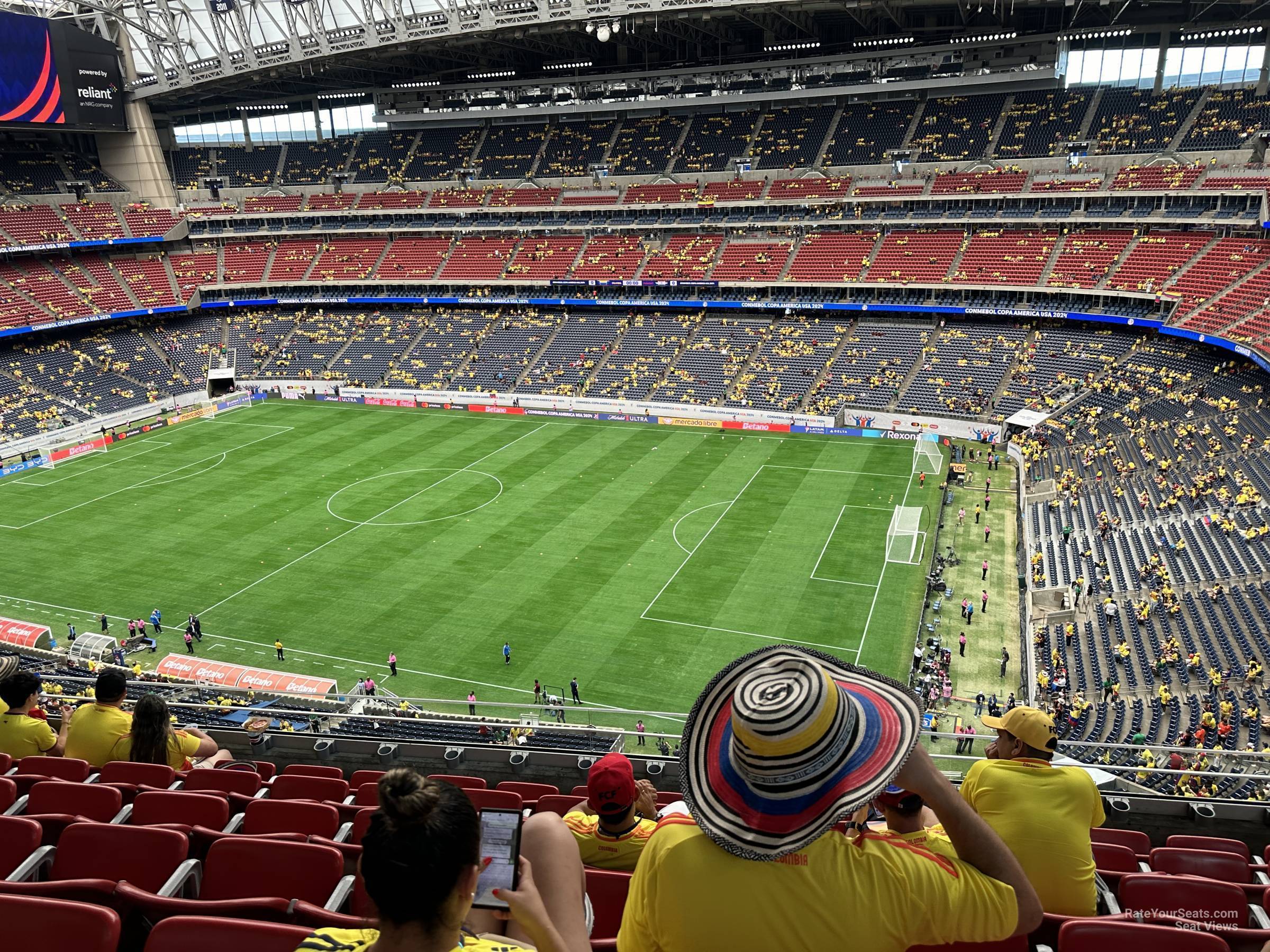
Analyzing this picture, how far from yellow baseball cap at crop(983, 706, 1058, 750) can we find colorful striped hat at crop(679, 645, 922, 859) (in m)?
2.23

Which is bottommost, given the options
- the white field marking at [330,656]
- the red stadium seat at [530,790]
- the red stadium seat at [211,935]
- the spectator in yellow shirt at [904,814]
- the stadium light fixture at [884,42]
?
the white field marking at [330,656]

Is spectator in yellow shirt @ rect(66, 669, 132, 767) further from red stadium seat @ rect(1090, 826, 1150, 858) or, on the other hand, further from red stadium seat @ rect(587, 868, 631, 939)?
red stadium seat @ rect(1090, 826, 1150, 858)

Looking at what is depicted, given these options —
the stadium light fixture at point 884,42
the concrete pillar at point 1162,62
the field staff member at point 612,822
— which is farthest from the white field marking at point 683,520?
the concrete pillar at point 1162,62

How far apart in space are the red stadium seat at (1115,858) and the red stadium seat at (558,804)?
483 cm

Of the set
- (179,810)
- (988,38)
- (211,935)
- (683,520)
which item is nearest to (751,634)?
(683,520)

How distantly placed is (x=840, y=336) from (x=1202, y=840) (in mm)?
60642

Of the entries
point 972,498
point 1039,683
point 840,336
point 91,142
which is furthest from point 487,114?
point 1039,683

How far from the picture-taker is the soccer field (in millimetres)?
31781

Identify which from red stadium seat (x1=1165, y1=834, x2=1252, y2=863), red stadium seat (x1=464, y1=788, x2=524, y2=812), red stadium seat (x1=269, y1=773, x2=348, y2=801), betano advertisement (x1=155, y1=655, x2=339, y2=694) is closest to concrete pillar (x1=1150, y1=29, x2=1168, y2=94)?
betano advertisement (x1=155, y1=655, x2=339, y2=694)

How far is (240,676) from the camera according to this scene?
2833 cm

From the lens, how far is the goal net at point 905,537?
38844 millimetres

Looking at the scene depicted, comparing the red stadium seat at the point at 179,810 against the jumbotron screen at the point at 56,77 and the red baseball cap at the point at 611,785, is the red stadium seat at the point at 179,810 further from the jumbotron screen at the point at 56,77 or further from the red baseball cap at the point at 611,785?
the jumbotron screen at the point at 56,77

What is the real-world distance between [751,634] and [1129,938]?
2826 cm

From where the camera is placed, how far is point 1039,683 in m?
27.2
